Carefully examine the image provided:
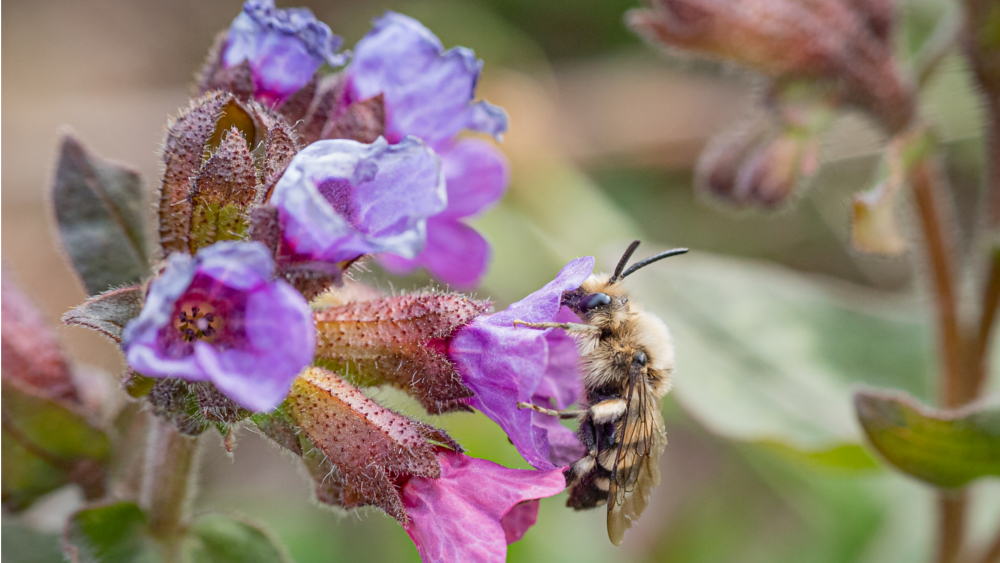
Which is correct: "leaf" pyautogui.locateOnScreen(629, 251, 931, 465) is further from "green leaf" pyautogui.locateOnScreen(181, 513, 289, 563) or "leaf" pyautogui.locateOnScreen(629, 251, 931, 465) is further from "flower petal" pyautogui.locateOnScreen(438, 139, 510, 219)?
"green leaf" pyautogui.locateOnScreen(181, 513, 289, 563)

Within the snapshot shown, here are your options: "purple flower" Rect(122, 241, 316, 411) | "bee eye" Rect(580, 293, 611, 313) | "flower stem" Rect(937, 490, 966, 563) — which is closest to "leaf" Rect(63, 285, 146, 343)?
"purple flower" Rect(122, 241, 316, 411)

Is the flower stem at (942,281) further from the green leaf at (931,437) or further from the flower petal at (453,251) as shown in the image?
the flower petal at (453,251)

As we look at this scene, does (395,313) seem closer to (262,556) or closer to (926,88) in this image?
(262,556)

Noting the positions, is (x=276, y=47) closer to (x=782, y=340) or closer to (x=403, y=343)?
(x=403, y=343)

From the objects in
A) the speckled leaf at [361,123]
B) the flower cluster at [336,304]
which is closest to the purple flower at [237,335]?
the flower cluster at [336,304]

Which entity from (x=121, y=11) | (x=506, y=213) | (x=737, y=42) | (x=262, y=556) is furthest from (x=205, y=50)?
(x=262, y=556)

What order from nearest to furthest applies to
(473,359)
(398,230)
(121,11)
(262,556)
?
1. (398,230)
2. (473,359)
3. (262,556)
4. (121,11)
